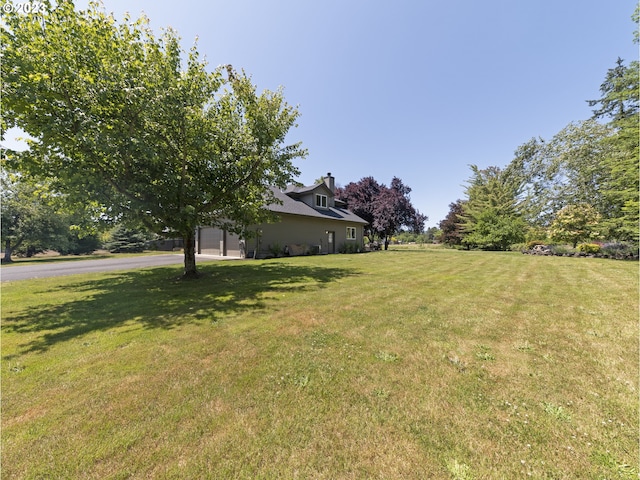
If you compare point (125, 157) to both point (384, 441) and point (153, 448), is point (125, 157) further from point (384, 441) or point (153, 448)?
point (384, 441)

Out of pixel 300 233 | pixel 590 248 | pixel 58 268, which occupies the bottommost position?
pixel 58 268

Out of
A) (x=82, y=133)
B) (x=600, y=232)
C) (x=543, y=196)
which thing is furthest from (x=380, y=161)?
(x=82, y=133)

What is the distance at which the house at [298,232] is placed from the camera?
1645 centimetres

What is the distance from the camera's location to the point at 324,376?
9.31 ft

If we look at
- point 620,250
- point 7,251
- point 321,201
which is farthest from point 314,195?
point 7,251

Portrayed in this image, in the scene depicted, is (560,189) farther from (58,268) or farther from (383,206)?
(58,268)

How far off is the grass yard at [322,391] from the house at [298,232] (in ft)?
32.6

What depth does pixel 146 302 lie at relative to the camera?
19.4 ft

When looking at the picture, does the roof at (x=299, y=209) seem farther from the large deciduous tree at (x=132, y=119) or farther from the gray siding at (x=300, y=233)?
the large deciduous tree at (x=132, y=119)

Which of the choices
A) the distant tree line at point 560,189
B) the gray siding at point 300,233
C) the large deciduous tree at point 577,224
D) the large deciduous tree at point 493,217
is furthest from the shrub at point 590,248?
the gray siding at point 300,233

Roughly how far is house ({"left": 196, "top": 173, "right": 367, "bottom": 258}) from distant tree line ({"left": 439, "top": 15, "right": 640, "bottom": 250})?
1553 centimetres

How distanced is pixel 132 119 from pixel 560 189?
3861 cm

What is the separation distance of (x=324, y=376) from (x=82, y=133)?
803cm

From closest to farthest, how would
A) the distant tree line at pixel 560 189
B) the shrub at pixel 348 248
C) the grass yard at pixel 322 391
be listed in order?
the grass yard at pixel 322 391 < the distant tree line at pixel 560 189 < the shrub at pixel 348 248
